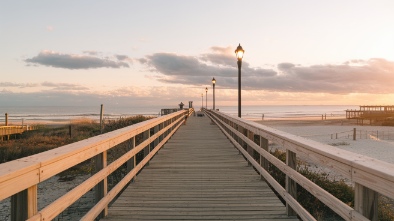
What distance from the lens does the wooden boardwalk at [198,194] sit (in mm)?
4582

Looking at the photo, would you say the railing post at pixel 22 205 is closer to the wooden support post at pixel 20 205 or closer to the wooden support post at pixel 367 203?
the wooden support post at pixel 20 205

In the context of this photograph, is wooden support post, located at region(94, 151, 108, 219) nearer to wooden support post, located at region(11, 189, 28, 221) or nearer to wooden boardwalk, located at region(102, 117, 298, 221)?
wooden boardwalk, located at region(102, 117, 298, 221)

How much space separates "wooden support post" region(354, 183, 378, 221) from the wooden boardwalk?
2.09m

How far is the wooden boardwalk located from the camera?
4.58m

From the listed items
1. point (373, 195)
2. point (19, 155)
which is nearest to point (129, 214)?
point (373, 195)

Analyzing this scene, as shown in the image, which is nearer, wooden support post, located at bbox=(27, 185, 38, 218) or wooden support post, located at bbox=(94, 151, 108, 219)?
wooden support post, located at bbox=(27, 185, 38, 218)

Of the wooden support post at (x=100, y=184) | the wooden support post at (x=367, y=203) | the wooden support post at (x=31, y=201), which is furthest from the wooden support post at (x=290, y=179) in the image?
the wooden support post at (x=31, y=201)

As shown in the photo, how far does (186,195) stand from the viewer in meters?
5.49

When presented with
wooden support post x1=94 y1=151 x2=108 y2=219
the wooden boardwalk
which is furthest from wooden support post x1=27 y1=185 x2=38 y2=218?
the wooden boardwalk

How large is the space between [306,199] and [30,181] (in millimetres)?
6468

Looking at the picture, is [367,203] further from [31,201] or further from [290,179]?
[31,201]

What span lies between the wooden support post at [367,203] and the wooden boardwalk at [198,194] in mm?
2090

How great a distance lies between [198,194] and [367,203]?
342cm

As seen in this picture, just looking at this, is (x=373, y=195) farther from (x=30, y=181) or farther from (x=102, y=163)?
(x=102, y=163)
